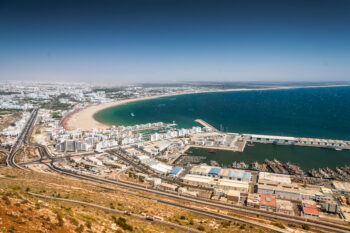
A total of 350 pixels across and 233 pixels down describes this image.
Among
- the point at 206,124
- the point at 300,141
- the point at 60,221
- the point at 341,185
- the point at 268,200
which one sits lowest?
the point at 268,200

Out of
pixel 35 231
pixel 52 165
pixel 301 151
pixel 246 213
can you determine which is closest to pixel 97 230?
pixel 35 231

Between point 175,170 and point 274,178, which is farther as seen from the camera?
point 175,170

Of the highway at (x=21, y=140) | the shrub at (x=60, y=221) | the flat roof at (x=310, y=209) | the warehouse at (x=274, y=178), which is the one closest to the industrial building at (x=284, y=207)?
the flat roof at (x=310, y=209)

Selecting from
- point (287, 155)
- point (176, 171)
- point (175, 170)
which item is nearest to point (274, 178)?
point (287, 155)

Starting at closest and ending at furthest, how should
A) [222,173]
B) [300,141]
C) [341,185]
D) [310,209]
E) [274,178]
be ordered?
[310,209] → [341,185] → [274,178] → [222,173] → [300,141]

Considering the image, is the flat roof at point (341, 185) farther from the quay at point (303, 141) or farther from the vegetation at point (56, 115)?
the vegetation at point (56, 115)

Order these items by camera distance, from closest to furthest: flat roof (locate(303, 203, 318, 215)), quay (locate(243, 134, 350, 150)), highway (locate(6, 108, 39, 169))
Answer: flat roof (locate(303, 203, 318, 215))
highway (locate(6, 108, 39, 169))
quay (locate(243, 134, 350, 150))

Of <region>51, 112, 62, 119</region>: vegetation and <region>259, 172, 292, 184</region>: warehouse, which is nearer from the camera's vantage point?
<region>259, 172, 292, 184</region>: warehouse

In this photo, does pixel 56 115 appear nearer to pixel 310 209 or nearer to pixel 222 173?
pixel 222 173

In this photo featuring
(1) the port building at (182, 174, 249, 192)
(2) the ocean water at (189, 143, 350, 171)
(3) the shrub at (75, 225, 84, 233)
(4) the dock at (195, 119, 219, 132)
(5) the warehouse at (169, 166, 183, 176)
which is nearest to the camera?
(3) the shrub at (75, 225, 84, 233)

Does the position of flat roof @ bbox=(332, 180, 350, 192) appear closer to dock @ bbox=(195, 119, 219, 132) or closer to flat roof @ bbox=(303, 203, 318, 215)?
flat roof @ bbox=(303, 203, 318, 215)

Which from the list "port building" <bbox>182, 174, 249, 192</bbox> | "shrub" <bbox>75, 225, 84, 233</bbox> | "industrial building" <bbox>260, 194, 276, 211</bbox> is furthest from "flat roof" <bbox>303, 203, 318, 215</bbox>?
"shrub" <bbox>75, 225, 84, 233</bbox>

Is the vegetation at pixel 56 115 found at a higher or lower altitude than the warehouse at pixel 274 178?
higher
